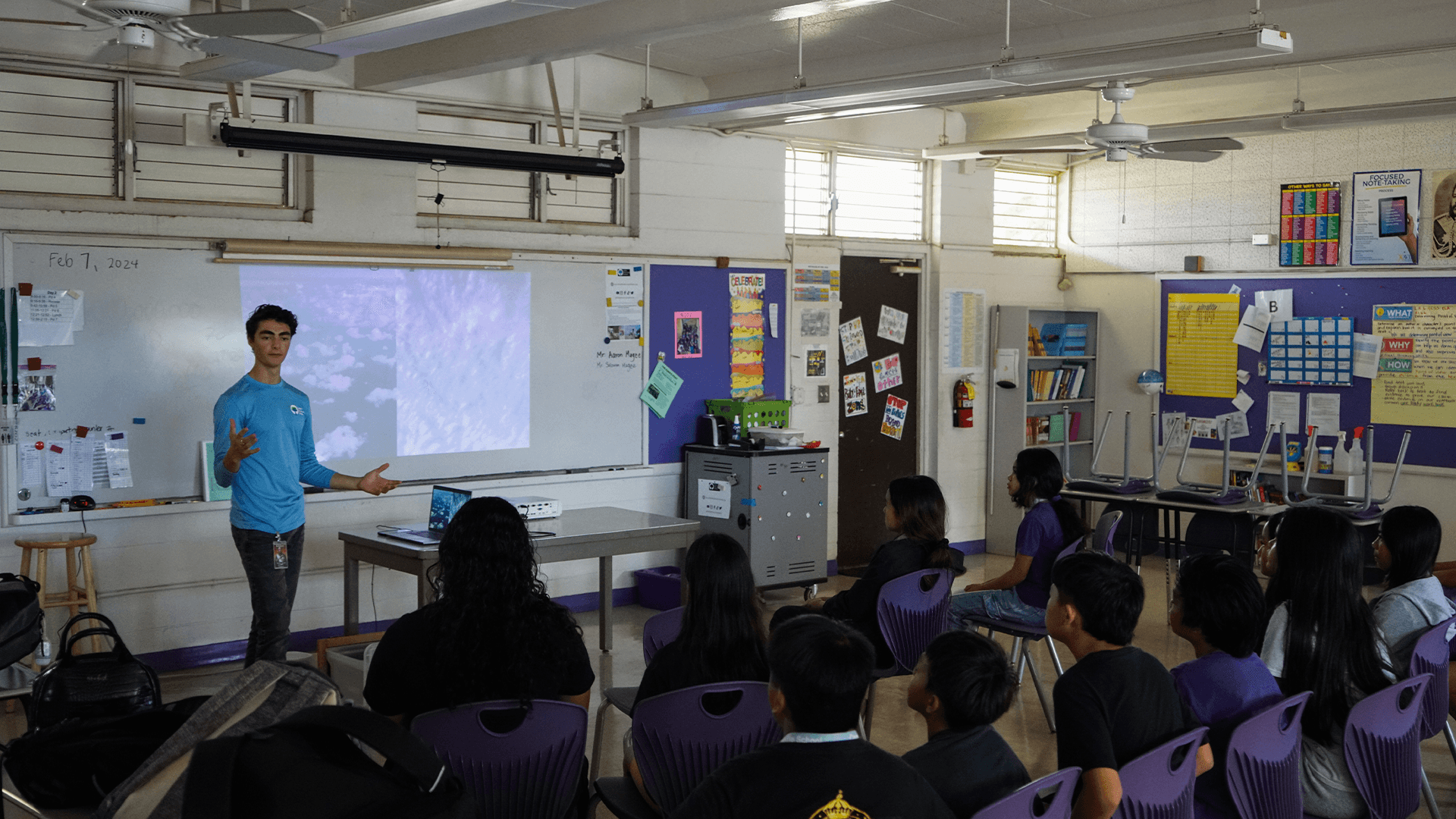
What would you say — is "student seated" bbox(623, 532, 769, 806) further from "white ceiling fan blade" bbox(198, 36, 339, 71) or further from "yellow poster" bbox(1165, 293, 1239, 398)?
"yellow poster" bbox(1165, 293, 1239, 398)

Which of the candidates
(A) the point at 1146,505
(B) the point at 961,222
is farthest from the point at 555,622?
(B) the point at 961,222

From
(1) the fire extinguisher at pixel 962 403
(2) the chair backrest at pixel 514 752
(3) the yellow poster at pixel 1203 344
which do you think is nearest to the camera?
(2) the chair backrest at pixel 514 752

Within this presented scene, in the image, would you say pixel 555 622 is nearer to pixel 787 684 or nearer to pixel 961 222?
pixel 787 684

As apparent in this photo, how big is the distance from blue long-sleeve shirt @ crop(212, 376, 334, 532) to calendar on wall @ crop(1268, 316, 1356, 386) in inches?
248

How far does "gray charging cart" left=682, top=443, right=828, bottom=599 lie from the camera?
691cm

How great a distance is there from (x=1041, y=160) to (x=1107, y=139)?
3.56 metres

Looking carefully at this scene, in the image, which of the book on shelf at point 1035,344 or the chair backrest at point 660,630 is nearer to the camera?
the chair backrest at point 660,630

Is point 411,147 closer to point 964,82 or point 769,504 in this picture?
point 964,82

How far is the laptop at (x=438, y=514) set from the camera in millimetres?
5203

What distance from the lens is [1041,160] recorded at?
902cm

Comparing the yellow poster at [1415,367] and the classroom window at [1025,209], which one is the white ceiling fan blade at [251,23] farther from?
the yellow poster at [1415,367]

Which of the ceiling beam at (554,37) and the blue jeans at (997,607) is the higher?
the ceiling beam at (554,37)

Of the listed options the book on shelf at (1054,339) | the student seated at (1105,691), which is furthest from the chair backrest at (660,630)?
the book on shelf at (1054,339)

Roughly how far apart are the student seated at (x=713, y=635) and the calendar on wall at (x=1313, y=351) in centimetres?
623
